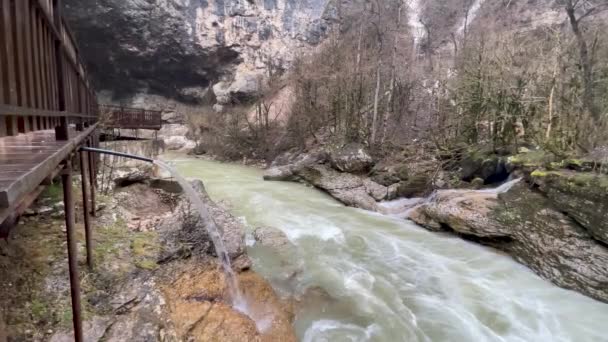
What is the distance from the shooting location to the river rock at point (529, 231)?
5422 mm

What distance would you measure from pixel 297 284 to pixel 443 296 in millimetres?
2295

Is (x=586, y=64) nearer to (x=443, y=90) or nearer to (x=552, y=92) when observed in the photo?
(x=552, y=92)

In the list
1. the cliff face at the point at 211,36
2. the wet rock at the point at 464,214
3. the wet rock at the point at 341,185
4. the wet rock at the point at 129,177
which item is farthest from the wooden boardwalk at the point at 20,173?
the cliff face at the point at 211,36

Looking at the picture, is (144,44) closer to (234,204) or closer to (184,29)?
(184,29)

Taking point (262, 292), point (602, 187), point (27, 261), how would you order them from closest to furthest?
point (27, 261) → point (262, 292) → point (602, 187)

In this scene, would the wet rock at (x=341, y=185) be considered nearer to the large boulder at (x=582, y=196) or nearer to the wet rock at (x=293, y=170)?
the wet rock at (x=293, y=170)

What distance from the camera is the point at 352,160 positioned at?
1224 cm

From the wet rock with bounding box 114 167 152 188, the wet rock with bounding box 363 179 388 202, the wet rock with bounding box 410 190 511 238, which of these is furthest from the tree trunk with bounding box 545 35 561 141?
the wet rock with bounding box 114 167 152 188

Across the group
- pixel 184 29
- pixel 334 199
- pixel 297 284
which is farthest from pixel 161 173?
pixel 184 29

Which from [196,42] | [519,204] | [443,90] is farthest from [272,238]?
[196,42]

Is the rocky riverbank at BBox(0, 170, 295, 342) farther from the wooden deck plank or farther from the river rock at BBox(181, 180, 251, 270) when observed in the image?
the wooden deck plank

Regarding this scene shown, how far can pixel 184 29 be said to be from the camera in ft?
83.6

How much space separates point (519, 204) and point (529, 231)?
839 millimetres

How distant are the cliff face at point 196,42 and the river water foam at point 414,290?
20483mm
